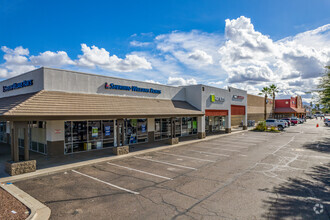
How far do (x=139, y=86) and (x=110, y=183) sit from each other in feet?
40.8

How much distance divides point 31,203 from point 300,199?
996cm

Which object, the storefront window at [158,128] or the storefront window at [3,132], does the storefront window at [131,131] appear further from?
the storefront window at [3,132]

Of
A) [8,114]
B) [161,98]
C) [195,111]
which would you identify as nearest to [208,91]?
[195,111]

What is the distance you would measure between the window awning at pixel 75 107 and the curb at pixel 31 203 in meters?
3.57

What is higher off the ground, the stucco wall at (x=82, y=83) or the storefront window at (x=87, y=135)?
the stucco wall at (x=82, y=83)

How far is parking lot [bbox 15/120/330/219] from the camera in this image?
7.13 meters

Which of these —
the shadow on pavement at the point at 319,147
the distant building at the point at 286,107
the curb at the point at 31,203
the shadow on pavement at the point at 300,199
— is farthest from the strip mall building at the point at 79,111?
the distant building at the point at 286,107

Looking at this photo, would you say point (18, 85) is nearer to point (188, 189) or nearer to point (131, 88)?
point (131, 88)

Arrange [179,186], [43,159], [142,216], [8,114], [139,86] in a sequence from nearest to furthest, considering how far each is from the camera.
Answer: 1. [142,216]
2. [179,186]
3. [8,114]
4. [43,159]
5. [139,86]

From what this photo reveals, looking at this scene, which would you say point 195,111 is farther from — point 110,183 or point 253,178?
point 110,183

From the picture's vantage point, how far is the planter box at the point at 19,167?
10.9 metres

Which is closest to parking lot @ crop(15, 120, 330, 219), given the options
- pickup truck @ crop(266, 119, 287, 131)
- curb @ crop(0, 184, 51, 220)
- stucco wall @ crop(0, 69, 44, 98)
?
curb @ crop(0, 184, 51, 220)

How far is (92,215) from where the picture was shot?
6922 millimetres

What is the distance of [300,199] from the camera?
811cm
